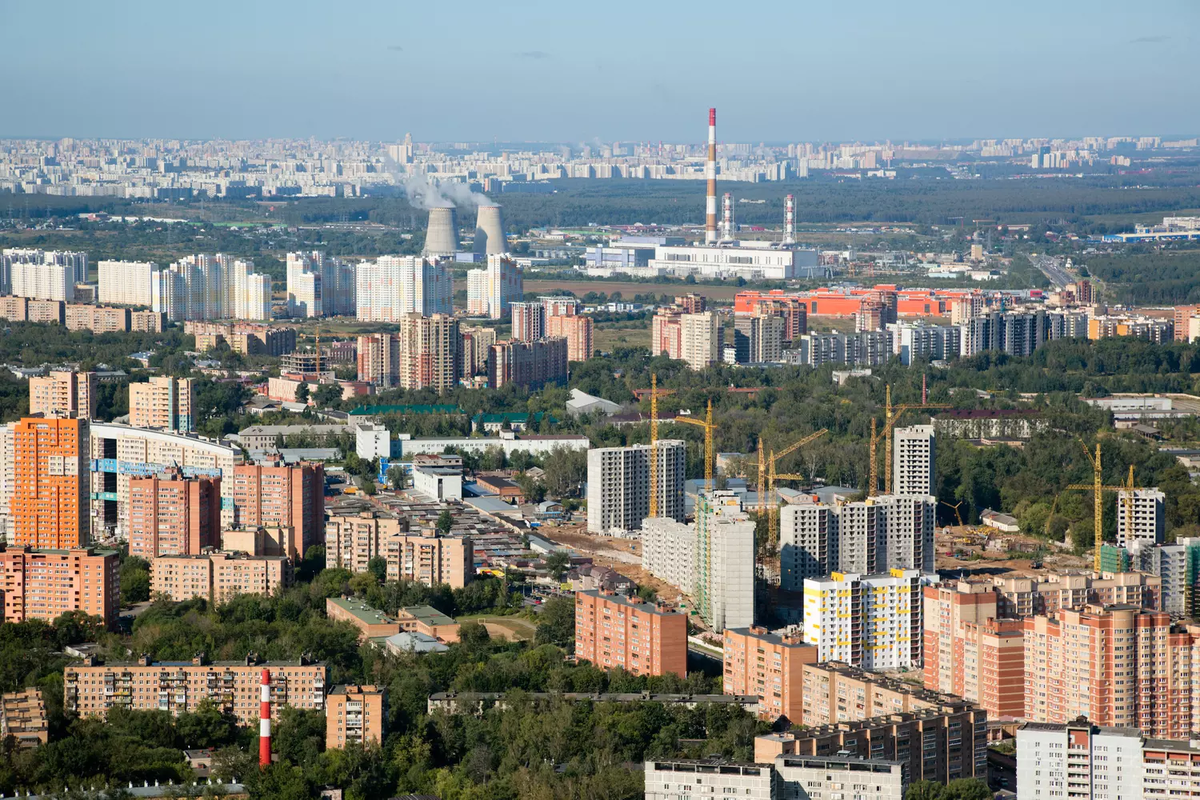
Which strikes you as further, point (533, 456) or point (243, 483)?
point (533, 456)

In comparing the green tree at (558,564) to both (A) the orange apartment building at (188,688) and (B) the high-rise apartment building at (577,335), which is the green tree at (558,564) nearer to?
(A) the orange apartment building at (188,688)

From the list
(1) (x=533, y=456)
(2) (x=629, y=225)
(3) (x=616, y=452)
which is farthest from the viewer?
(2) (x=629, y=225)

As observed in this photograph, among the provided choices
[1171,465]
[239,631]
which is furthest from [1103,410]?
[239,631]

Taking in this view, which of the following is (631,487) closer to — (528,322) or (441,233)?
(528,322)

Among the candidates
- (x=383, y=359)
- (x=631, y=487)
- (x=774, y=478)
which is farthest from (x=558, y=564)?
(x=383, y=359)

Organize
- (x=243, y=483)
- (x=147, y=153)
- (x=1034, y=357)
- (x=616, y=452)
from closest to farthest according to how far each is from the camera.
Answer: (x=243, y=483), (x=616, y=452), (x=1034, y=357), (x=147, y=153)

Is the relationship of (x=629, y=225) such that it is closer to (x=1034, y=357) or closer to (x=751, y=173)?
(x=751, y=173)

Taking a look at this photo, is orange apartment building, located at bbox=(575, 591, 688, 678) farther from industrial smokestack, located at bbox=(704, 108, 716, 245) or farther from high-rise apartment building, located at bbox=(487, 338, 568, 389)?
industrial smokestack, located at bbox=(704, 108, 716, 245)
